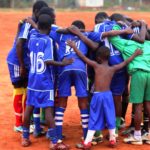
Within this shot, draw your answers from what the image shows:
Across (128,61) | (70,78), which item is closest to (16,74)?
(70,78)

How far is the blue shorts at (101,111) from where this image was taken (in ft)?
21.3

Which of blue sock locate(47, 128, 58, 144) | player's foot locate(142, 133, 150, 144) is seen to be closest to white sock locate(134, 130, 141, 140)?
player's foot locate(142, 133, 150, 144)

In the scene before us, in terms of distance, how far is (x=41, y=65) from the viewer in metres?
6.48

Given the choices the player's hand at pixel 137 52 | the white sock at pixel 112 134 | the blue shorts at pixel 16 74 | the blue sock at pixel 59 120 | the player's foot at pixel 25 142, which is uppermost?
the player's hand at pixel 137 52

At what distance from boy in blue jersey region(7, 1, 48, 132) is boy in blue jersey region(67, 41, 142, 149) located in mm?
890

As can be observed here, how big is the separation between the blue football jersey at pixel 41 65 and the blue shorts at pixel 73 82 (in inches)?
7.1

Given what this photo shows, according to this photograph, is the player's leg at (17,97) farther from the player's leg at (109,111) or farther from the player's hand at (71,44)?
the player's leg at (109,111)

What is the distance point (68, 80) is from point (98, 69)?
0.48 meters

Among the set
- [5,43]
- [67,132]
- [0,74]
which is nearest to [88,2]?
[5,43]

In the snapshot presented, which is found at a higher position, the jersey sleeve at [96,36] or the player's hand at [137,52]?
the jersey sleeve at [96,36]

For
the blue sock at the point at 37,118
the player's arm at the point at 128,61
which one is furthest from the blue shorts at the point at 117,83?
the blue sock at the point at 37,118

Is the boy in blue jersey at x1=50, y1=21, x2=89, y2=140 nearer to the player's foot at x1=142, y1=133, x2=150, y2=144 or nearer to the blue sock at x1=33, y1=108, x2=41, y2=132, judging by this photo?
the blue sock at x1=33, y1=108, x2=41, y2=132

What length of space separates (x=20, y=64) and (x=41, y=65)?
0.80 m

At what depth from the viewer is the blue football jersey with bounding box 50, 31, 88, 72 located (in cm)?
656
